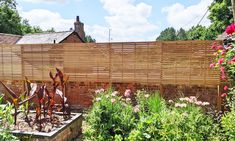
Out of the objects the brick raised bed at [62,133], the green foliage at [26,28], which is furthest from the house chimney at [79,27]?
the brick raised bed at [62,133]

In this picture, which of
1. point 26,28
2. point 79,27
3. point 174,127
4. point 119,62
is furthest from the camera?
point 26,28

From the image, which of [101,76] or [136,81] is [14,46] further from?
[136,81]

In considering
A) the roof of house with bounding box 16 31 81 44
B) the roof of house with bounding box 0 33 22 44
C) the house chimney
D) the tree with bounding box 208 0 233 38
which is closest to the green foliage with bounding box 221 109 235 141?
the roof of house with bounding box 16 31 81 44

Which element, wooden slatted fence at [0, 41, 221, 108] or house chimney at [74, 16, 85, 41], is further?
house chimney at [74, 16, 85, 41]

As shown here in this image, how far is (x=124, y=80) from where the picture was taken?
275 inches

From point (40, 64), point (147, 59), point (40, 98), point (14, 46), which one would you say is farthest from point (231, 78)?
point (14, 46)

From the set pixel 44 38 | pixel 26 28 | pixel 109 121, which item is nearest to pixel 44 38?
pixel 44 38

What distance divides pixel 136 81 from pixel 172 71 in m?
1.03

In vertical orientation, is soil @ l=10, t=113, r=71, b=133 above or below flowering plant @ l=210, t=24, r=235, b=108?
below

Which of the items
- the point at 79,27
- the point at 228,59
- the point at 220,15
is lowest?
the point at 228,59

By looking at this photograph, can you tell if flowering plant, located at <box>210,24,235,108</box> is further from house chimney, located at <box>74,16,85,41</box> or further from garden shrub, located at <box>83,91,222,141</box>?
house chimney, located at <box>74,16,85,41</box>

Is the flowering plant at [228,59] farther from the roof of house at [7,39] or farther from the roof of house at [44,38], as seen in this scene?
the roof of house at [7,39]

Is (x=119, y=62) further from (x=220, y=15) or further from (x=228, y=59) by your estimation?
(x=220, y=15)

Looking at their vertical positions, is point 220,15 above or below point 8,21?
below
